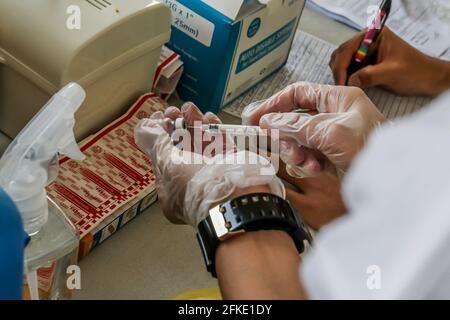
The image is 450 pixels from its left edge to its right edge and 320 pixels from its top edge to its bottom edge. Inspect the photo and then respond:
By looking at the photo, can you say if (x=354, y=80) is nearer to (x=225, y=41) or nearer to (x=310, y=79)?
(x=310, y=79)

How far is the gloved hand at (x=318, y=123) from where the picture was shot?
54 centimetres

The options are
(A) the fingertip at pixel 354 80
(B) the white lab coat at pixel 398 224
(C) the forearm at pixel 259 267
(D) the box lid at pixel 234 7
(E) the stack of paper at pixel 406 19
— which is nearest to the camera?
(B) the white lab coat at pixel 398 224

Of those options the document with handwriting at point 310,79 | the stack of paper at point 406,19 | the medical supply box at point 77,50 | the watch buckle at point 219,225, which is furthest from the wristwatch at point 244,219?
the stack of paper at point 406,19

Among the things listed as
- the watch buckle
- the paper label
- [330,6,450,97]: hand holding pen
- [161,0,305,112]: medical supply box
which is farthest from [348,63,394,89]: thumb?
the watch buckle

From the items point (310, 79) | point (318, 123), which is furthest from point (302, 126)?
point (310, 79)

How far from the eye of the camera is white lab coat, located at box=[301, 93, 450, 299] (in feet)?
0.85

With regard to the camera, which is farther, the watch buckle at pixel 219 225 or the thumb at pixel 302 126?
the thumb at pixel 302 126

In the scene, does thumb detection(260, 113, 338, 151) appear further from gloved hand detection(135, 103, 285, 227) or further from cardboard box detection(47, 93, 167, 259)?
cardboard box detection(47, 93, 167, 259)

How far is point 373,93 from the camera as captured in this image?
0.85 m

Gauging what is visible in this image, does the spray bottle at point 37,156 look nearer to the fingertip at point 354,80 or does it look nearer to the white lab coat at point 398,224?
the white lab coat at point 398,224

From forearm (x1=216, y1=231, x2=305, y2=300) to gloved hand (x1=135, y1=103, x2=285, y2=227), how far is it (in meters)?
0.04

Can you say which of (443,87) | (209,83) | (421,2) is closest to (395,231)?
(209,83)

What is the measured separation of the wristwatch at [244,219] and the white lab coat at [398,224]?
0.48 feet

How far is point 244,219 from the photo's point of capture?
1.40 ft
